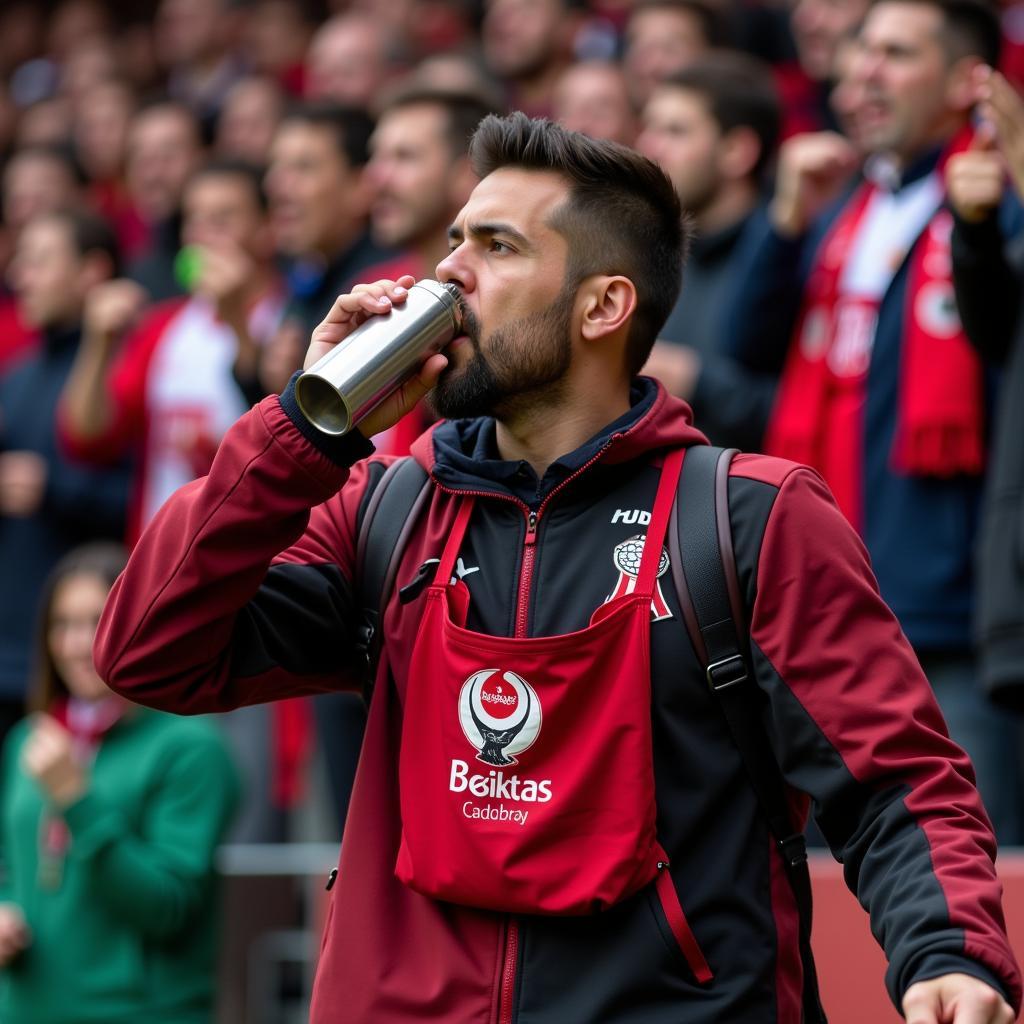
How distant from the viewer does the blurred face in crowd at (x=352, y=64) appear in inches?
336

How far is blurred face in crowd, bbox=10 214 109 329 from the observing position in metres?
7.31

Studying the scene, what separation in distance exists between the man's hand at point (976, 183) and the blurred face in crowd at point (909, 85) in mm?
695

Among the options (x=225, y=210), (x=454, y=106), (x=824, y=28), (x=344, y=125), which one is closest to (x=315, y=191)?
(x=344, y=125)

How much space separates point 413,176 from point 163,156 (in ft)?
10.2

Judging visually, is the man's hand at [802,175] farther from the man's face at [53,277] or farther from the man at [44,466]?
the man's face at [53,277]

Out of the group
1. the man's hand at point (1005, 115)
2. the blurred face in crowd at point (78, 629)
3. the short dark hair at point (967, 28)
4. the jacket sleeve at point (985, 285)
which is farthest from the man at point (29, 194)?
the man's hand at point (1005, 115)

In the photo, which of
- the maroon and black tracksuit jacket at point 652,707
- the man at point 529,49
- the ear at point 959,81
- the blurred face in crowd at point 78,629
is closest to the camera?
the maroon and black tracksuit jacket at point 652,707

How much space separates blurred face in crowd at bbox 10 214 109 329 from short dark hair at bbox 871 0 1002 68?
3.63 metres

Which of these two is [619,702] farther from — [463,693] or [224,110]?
[224,110]

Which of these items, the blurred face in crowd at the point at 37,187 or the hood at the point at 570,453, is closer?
the hood at the point at 570,453

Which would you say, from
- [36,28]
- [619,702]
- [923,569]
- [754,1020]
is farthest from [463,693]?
[36,28]

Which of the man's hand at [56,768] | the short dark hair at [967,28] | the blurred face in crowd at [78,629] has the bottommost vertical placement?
the man's hand at [56,768]

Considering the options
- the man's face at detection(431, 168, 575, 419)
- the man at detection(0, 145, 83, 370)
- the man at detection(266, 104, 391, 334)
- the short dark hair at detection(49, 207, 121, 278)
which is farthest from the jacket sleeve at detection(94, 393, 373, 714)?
the man at detection(0, 145, 83, 370)

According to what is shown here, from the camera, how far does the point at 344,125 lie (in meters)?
6.86
